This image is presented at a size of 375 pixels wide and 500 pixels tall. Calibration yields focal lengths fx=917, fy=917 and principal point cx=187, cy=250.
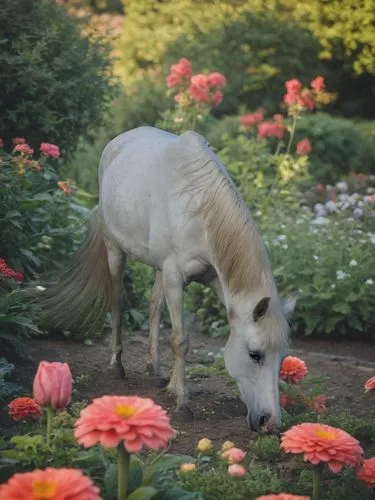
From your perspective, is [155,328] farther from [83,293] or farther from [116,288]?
[83,293]

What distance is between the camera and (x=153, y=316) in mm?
5840

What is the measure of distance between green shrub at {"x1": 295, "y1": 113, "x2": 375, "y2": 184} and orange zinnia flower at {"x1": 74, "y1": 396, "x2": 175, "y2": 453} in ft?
32.0

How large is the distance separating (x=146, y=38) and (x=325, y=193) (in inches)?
303

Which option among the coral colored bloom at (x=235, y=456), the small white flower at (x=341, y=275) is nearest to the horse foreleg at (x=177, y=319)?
the coral colored bloom at (x=235, y=456)

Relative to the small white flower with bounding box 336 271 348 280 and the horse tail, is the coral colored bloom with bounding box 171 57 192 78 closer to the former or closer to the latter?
the small white flower with bounding box 336 271 348 280

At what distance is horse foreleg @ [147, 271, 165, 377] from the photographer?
5746mm

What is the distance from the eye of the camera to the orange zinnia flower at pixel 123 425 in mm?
2447

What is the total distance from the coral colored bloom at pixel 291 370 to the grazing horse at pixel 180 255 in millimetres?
285

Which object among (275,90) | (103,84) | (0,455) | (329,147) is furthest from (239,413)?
(275,90)

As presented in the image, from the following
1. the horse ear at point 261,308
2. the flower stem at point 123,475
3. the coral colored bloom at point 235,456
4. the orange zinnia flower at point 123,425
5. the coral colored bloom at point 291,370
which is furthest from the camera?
the coral colored bloom at point 291,370

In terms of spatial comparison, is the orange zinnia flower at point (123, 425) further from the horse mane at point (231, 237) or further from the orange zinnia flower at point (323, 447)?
the horse mane at point (231, 237)

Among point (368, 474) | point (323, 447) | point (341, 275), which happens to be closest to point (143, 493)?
point (323, 447)

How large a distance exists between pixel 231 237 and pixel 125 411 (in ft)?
6.77

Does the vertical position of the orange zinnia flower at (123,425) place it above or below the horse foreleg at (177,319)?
above
